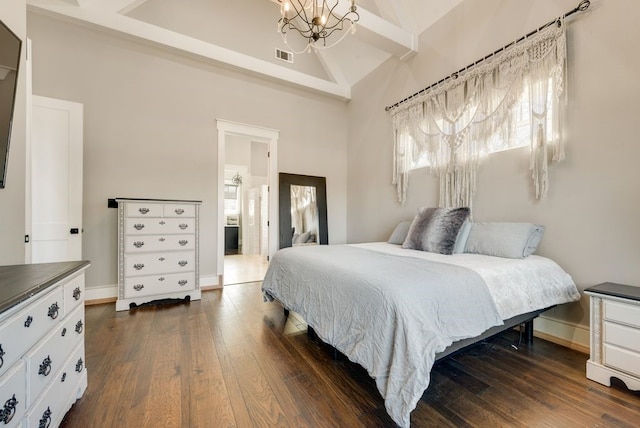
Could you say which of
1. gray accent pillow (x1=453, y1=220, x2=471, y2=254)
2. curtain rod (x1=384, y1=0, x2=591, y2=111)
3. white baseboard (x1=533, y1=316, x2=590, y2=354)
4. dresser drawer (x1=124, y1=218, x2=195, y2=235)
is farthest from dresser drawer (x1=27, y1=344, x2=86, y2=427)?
curtain rod (x1=384, y1=0, x2=591, y2=111)

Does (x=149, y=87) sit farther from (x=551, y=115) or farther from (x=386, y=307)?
(x=551, y=115)

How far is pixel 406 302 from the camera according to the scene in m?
1.25

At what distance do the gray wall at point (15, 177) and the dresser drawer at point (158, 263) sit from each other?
1.30 meters

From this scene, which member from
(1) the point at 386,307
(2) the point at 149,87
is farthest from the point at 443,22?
(2) the point at 149,87

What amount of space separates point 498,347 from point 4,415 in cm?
270

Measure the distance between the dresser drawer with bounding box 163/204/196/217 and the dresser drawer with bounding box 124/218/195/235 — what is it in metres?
0.06

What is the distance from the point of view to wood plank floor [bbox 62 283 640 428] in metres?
1.31

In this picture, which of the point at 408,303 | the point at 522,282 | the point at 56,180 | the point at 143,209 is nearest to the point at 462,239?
the point at 522,282

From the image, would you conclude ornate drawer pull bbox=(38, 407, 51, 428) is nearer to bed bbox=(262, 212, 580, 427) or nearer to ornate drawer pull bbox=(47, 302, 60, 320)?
ornate drawer pull bbox=(47, 302, 60, 320)

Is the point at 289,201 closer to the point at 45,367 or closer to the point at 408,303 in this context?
the point at 408,303

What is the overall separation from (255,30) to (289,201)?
2.58 meters

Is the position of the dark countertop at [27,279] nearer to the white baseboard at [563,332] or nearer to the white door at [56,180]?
the white door at [56,180]

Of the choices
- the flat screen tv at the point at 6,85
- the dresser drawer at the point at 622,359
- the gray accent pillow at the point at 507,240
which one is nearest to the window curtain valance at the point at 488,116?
the gray accent pillow at the point at 507,240

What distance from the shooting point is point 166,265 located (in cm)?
299
